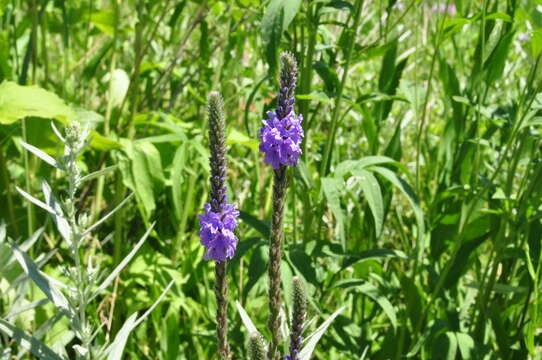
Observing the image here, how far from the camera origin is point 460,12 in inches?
86.9

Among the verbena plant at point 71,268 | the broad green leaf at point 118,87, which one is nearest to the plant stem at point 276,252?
the verbena plant at point 71,268

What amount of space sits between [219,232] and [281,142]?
0.69 ft

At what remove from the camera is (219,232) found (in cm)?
119

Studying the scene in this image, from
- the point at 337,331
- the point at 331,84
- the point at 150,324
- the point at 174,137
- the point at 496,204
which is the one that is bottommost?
the point at 150,324

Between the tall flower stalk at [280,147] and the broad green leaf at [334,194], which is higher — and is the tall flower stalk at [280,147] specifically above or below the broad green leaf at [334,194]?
above

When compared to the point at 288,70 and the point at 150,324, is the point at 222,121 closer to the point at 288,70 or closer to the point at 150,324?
the point at 288,70

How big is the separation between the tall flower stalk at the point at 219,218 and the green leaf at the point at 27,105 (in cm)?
81

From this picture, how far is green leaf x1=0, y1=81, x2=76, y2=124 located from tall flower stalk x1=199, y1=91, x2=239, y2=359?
0.81m

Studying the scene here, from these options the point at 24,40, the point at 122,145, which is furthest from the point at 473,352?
the point at 24,40

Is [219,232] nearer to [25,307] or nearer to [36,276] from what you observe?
[36,276]

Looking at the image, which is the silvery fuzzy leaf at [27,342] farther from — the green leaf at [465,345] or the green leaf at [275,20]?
the green leaf at [465,345]

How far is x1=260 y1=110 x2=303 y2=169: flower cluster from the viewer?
3.86 ft

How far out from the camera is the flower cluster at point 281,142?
1.18 m

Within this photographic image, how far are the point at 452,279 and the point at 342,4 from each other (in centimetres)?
108
